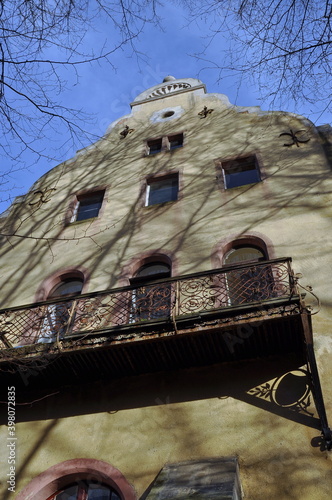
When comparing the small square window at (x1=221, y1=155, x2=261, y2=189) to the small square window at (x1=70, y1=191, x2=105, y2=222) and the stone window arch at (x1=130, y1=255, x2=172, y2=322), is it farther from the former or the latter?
the small square window at (x1=70, y1=191, x2=105, y2=222)

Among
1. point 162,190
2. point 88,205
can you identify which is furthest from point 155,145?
point 88,205

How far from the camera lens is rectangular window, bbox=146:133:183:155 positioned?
15.3 m

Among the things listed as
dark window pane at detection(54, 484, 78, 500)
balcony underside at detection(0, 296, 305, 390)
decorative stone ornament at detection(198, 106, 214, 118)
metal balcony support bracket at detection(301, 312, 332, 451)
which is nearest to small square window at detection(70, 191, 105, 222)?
decorative stone ornament at detection(198, 106, 214, 118)

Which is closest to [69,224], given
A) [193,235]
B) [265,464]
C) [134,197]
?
[134,197]

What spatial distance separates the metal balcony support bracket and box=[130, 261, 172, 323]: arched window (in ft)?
7.65

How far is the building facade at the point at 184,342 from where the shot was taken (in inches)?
270

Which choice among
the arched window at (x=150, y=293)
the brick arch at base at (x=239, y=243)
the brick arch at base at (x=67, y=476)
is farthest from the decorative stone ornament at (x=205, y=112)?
the brick arch at base at (x=67, y=476)

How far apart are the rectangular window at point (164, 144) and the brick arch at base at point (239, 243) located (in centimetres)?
555

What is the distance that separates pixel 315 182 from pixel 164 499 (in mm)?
8044

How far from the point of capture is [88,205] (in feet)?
46.6

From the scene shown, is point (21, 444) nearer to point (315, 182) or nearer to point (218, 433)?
point (218, 433)

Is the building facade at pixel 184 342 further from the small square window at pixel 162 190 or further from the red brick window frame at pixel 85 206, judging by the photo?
the red brick window frame at pixel 85 206

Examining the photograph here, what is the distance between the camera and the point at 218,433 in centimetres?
712

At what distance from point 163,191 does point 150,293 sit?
526 centimetres
